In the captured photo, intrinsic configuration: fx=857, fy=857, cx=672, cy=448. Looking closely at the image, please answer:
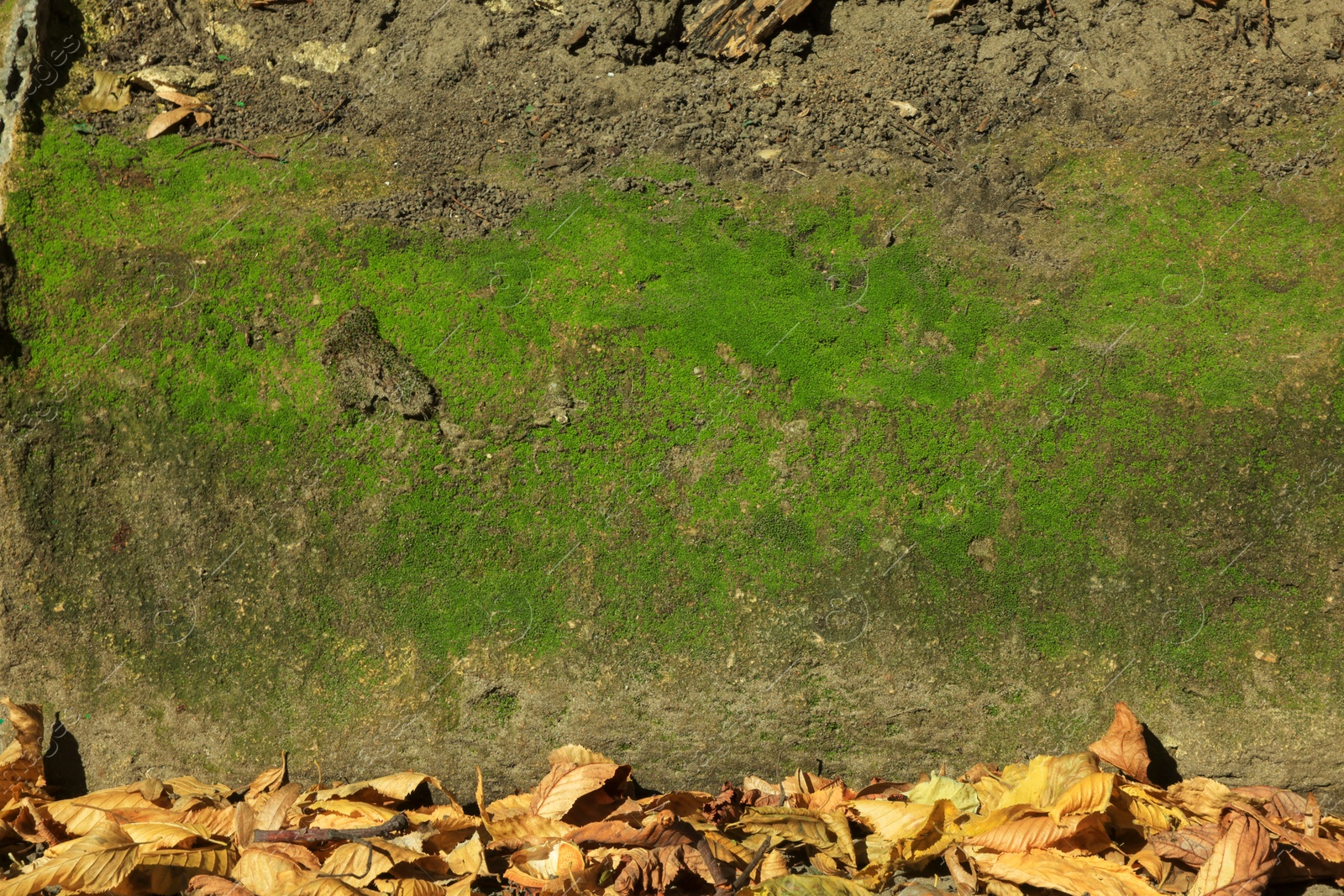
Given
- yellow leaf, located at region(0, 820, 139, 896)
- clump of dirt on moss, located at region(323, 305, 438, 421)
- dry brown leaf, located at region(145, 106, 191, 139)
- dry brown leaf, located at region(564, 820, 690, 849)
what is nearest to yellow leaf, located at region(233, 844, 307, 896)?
yellow leaf, located at region(0, 820, 139, 896)

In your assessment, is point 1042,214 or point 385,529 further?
point 1042,214

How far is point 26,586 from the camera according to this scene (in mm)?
3482

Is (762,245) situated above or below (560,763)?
above

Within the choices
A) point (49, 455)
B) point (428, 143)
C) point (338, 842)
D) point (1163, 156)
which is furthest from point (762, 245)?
point (49, 455)

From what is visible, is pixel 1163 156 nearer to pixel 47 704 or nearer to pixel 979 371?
pixel 979 371

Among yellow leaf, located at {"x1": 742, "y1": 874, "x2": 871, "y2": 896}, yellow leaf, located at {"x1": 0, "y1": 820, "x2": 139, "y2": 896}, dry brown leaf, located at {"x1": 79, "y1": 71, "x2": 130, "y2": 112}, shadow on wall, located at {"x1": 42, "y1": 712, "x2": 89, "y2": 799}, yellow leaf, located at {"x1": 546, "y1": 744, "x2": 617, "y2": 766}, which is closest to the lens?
yellow leaf, located at {"x1": 742, "y1": 874, "x2": 871, "y2": 896}

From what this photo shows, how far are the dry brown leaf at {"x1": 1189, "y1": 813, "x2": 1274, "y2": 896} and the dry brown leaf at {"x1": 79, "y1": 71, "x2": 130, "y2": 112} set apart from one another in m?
5.11

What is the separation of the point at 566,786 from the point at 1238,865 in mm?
2169

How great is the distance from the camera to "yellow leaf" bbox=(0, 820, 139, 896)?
2.66 metres

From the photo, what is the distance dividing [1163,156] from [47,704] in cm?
527

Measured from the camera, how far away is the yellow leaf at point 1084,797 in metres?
2.77

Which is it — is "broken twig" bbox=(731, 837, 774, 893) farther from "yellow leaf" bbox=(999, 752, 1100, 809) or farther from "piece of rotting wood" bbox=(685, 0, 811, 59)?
"piece of rotting wood" bbox=(685, 0, 811, 59)

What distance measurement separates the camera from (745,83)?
400 cm

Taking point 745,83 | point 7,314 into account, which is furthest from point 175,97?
point 745,83
